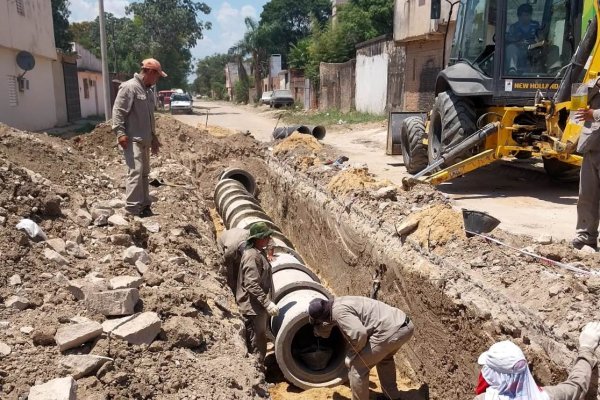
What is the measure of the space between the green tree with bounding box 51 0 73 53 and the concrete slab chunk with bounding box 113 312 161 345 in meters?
29.1

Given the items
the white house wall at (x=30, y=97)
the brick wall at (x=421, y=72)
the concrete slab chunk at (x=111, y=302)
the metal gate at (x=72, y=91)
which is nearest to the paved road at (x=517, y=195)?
the concrete slab chunk at (x=111, y=302)

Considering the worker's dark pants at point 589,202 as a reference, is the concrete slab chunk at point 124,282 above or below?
below

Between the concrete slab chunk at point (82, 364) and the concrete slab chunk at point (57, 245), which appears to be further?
the concrete slab chunk at point (57, 245)

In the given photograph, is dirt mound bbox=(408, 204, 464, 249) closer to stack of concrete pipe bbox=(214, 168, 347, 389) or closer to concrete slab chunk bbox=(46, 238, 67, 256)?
stack of concrete pipe bbox=(214, 168, 347, 389)

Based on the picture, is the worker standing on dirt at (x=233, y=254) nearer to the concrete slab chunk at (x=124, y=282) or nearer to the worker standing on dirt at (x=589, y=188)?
the concrete slab chunk at (x=124, y=282)

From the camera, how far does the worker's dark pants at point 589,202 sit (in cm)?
505

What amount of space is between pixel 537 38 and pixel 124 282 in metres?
6.29

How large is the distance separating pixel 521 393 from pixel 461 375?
163cm

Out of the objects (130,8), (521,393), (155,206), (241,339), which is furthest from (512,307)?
(130,8)

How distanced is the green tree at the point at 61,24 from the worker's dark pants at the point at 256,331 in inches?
1095

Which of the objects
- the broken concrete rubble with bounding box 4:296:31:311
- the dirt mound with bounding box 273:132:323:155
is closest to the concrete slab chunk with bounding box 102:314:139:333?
the broken concrete rubble with bounding box 4:296:31:311

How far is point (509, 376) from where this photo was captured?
3.12m

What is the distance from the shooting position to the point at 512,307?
422 cm

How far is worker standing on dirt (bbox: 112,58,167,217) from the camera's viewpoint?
6.20m
